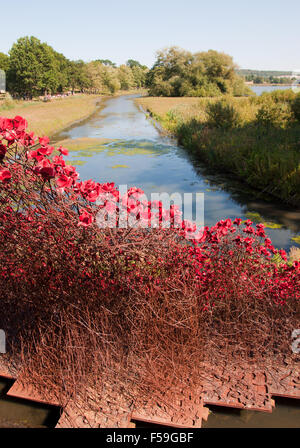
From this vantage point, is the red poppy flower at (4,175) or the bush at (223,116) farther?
the bush at (223,116)

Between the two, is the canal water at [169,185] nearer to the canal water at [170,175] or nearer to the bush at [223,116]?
the canal water at [170,175]

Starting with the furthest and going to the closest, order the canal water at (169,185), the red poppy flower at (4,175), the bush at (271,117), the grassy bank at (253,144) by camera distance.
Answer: the bush at (271,117)
the grassy bank at (253,144)
the canal water at (169,185)
the red poppy flower at (4,175)

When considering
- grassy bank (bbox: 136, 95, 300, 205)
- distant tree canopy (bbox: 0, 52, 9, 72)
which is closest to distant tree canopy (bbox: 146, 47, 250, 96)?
distant tree canopy (bbox: 0, 52, 9, 72)

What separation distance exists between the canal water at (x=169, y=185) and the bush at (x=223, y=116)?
2200 mm

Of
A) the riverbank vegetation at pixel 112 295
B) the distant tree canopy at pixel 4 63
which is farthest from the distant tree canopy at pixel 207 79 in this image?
the riverbank vegetation at pixel 112 295

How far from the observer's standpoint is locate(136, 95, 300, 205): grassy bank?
8711 millimetres

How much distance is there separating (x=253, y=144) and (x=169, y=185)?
3273mm

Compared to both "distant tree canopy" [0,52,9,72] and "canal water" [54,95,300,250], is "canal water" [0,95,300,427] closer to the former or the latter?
"canal water" [54,95,300,250]

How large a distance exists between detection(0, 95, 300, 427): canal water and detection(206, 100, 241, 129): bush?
2.20m

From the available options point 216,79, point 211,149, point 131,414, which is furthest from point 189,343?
point 216,79

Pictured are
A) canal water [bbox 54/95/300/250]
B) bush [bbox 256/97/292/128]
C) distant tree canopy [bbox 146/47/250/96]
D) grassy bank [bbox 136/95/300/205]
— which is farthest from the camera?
distant tree canopy [bbox 146/47/250/96]

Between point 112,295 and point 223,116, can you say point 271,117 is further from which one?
point 112,295

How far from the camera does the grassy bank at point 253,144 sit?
8711 mm
